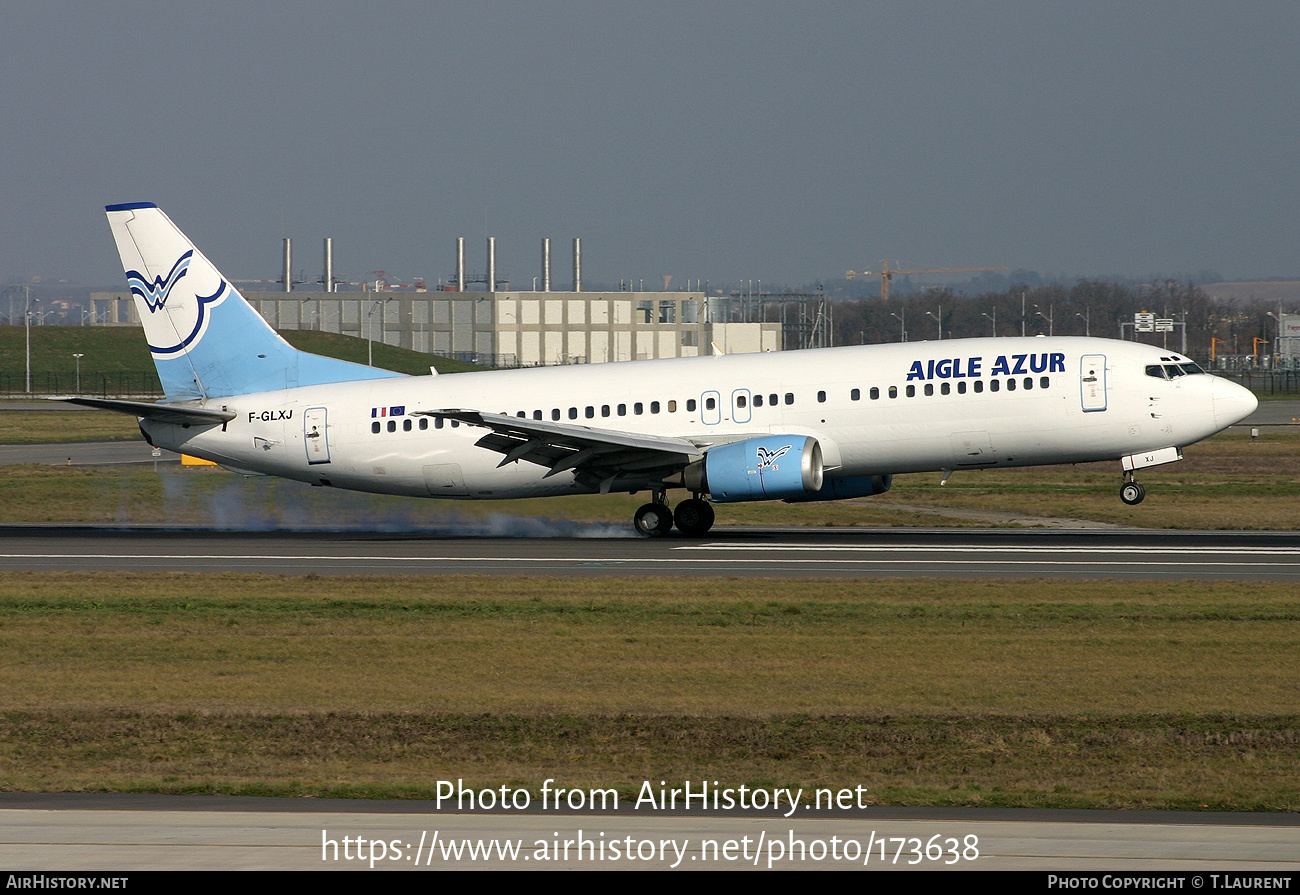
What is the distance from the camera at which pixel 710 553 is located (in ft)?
101

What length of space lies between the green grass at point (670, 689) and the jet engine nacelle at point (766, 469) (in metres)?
5.82

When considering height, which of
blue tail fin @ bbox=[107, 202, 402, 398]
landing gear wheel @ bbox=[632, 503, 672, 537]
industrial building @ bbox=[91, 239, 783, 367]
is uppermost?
industrial building @ bbox=[91, 239, 783, 367]

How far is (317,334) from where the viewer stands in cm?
17038

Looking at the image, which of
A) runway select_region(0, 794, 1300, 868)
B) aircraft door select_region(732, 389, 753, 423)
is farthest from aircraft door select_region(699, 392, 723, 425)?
runway select_region(0, 794, 1300, 868)

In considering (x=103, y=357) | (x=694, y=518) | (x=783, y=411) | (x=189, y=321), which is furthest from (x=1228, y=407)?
(x=103, y=357)

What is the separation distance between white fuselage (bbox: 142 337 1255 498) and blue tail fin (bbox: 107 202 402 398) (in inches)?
25.3

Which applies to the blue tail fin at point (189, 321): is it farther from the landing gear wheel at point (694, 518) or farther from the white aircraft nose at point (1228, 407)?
the white aircraft nose at point (1228, 407)

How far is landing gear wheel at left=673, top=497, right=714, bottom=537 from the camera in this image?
3400 centimetres

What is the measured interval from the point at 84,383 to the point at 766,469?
126685 mm

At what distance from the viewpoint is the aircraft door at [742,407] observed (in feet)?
108

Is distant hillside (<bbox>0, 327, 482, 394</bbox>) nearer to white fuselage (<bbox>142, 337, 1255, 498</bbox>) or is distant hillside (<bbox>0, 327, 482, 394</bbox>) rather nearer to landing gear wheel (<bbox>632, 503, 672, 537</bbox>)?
white fuselage (<bbox>142, 337, 1255, 498</bbox>)

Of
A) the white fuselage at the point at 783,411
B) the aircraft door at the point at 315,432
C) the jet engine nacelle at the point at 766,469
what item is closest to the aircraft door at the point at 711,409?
the white fuselage at the point at 783,411

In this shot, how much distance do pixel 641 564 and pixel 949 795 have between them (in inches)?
679
